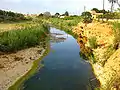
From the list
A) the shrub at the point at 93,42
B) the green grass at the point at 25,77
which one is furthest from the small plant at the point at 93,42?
the green grass at the point at 25,77

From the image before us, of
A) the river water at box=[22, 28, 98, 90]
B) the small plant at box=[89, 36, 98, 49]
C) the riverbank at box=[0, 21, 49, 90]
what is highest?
the small plant at box=[89, 36, 98, 49]

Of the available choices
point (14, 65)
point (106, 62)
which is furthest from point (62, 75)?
point (14, 65)

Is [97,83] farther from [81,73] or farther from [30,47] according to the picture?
[30,47]

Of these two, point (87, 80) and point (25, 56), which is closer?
point (87, 80)

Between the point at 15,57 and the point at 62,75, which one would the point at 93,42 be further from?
the point at 15,57

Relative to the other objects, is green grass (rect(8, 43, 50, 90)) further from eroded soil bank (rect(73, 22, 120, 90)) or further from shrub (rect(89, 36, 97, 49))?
shrub (rect(89, 36, 97, 49))

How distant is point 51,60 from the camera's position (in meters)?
30.4

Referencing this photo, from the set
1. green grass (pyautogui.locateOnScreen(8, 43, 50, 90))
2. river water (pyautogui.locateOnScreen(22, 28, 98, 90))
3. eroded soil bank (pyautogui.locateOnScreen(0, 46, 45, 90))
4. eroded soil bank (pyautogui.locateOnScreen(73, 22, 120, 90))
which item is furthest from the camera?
eroded soil bank (pyautogui.locateOnScreen(0, 46, 45, 90))

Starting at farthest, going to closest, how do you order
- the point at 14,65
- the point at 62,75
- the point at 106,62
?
1. the point at 14,65
2. the point at 62,75
3. the point at 106,62

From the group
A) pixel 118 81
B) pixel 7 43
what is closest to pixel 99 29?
pixel 7 43

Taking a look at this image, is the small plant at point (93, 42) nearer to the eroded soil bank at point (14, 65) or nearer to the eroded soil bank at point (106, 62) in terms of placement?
the eroded soil bank at point (106, 62)

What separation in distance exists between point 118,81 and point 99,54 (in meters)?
11.7

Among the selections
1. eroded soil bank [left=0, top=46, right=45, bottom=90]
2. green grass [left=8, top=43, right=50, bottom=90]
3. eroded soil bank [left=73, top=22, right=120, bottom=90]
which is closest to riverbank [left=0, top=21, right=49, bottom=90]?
eroded soil bank [left=0, top=46, right=45, bottom=90]

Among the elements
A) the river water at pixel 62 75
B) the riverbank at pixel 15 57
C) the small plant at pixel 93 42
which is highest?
the small plant at pixel 93 42
